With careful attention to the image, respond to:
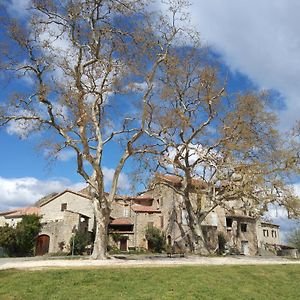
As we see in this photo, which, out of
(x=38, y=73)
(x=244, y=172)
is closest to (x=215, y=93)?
(x=244, y=172)

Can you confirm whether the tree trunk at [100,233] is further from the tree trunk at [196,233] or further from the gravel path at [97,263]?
the tree trunk at [196,233]

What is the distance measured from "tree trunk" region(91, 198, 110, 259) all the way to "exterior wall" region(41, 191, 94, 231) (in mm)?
23426

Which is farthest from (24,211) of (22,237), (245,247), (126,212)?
(245,247)

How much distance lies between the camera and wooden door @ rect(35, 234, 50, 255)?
3738 cm

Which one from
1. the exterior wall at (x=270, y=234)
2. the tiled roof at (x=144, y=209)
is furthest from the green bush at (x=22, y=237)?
the exterior wall at (x=270, y=234)

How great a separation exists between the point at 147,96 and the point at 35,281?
13698mm

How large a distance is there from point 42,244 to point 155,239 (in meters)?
12.5

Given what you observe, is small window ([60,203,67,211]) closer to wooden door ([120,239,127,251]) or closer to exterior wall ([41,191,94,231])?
exterior wall ([41,191,94,231])

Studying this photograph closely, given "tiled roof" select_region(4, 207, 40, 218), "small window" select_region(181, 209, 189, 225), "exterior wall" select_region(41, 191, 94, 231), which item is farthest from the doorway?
"tiled roof" select_region(4, 207, 40, 218)

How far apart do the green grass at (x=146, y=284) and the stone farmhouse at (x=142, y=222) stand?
2350cm

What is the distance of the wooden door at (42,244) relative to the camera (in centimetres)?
3738

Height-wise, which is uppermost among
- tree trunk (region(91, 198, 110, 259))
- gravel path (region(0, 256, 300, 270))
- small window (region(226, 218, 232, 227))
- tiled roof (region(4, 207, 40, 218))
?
tiled roof (region(4, 207, 40, 218))

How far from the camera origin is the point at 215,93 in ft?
94.4

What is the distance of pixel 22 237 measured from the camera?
3506 centimetres
